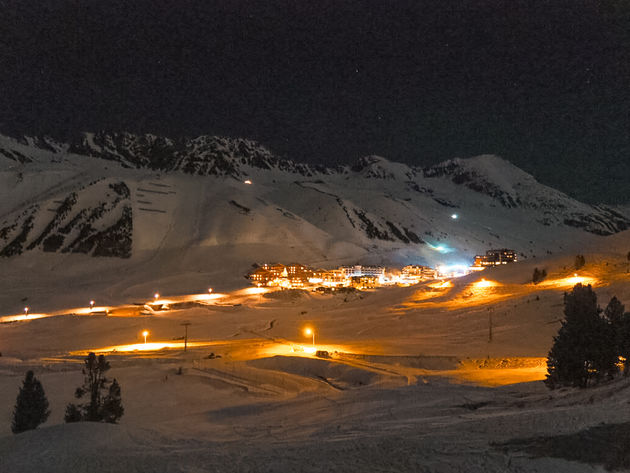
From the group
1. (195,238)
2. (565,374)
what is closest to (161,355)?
(565,374)

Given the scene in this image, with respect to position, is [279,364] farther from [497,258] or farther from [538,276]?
[497,258]

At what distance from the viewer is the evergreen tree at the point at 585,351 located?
2055 centimetres

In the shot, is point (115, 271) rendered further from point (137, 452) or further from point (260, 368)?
point (137, 452)

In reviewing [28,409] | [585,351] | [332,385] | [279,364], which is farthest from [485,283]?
[28,409]

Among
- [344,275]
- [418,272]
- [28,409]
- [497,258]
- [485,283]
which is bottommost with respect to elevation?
[28,409]

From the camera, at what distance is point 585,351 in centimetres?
2055

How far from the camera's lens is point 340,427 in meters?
16.1

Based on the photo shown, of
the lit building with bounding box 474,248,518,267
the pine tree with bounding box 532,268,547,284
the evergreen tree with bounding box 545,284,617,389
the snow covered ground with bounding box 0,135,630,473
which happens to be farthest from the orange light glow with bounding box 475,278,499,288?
the lit building with bounding box 474,248,518,267

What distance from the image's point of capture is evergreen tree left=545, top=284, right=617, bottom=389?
2055cm

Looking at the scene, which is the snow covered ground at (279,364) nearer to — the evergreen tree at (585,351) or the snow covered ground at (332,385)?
the snow covered ground at (332,385)

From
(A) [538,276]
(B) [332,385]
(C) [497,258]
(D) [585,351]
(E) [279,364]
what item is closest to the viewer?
(D) [585,351]

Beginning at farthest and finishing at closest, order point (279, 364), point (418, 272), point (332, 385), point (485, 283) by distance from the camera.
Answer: point (418, 272) → point (485, 283) → point (279, 364) → point (332, 385)

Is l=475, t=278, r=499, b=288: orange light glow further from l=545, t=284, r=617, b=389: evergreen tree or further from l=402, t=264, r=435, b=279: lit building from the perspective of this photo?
l=402, t=264, r=435, b=279: lit building

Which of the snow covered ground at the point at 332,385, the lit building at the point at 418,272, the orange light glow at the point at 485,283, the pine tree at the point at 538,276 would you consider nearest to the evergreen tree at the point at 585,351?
the snow covered ground at the point at 332,385
